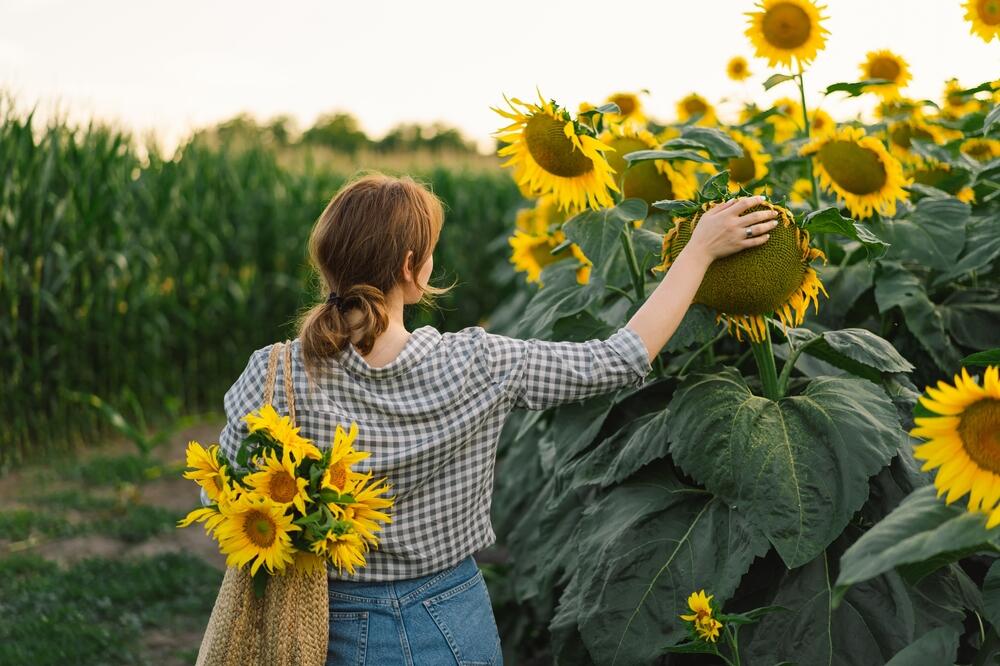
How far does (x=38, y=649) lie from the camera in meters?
3.51

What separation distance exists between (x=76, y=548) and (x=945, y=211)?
12.6 feet

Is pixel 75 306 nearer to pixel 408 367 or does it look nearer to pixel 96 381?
pixel 96 381

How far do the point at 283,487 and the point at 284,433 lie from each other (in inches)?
3.6

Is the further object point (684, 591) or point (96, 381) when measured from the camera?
point (96, 381)

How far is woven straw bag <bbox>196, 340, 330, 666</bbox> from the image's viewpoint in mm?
1810

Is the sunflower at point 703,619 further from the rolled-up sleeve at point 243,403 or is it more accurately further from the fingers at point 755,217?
the rolled-up sleeve at point 243,403

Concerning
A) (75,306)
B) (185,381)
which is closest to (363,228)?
(75,306)

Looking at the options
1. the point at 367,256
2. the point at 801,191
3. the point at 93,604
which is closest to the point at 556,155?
the point at 367,256

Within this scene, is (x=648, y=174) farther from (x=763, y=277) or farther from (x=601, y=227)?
(x=763, y=277)

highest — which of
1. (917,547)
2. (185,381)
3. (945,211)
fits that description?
(945,211)

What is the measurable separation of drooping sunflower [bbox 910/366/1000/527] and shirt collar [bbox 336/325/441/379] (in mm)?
890

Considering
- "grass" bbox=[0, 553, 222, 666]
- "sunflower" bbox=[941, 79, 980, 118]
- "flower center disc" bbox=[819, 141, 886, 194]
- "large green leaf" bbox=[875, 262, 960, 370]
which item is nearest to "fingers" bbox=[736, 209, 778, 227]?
"large green leaf" bbox=[875, 262, 960, 370]

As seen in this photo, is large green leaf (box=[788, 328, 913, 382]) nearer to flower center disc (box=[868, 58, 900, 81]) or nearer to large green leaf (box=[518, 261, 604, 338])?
large green leaf (box=[518, 261, 604, 338])

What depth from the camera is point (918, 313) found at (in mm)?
2396
